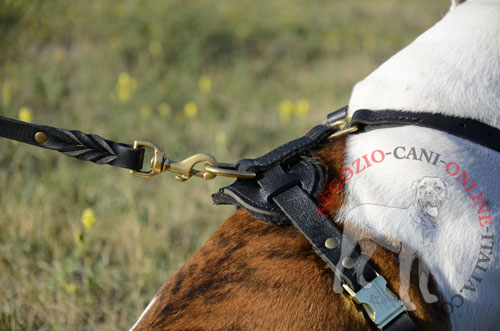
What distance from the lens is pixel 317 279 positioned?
1048 millimetres

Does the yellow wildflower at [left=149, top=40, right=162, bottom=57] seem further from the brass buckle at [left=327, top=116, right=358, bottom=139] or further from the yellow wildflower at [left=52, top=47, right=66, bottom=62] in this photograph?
the brass buckle at [left=327, top=116, right=358, bottom=139]

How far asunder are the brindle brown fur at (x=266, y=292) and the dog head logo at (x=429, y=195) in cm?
14

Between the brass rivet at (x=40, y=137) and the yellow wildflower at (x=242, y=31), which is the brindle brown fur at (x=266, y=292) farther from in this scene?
the yellow wildflower at (x=242, y=31)

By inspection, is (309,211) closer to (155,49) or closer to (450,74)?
(450,74)

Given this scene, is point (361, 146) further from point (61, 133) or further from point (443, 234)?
point (61, 133)

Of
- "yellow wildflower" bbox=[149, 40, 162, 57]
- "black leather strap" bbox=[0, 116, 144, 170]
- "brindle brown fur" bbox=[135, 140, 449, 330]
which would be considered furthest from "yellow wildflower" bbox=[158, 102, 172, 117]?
"brindle brown fur" bbox=[135, 140, 449, 330]

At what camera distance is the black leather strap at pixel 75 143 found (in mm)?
1253

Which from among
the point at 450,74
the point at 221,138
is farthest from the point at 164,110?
the point at 450,74

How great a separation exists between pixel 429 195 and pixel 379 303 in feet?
0.91

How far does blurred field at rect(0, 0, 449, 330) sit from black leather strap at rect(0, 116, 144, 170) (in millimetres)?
787

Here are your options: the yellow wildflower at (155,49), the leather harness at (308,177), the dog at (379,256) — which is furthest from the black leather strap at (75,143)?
the yellow wildflower at (155,49)

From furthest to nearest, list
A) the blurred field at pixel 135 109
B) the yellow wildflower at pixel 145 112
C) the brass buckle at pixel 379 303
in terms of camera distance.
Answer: the yellow wildflower at pixel 145 112
the blurred field at pixel 135 109
the brass buckle at pixel 379 303

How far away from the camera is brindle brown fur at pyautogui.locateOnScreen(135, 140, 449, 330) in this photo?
1.02 meters

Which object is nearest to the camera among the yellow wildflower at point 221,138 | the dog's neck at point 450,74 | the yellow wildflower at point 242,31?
the dog's neck at point 450,74
